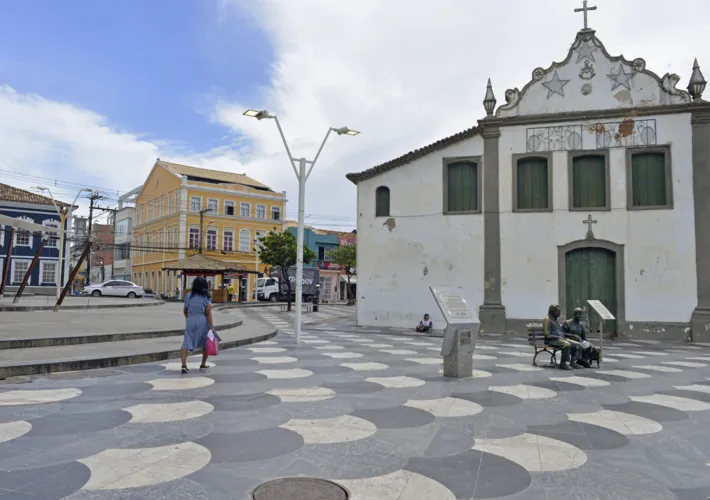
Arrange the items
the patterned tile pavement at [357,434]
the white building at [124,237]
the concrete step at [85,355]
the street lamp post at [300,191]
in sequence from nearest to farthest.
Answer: the patterned tile pavement at [357,434] < the concrete step at [85,355] < the street lamp post at [300,191] < the white building at [124,237]

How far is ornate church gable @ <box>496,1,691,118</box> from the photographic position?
688 inches

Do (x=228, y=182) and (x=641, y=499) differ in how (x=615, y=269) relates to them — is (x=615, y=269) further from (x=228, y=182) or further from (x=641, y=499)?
(x=228, y=182)

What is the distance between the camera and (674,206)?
1706cm

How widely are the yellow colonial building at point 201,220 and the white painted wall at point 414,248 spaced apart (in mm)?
29151

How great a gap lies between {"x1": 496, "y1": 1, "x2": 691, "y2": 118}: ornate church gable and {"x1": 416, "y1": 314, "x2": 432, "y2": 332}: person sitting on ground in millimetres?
7950

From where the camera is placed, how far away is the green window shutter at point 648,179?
17359 mm

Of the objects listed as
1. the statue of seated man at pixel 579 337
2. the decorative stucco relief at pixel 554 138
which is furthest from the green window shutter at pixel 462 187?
the statue of seated man at pixel 579 337

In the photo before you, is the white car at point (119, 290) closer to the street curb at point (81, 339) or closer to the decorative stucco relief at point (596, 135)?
the street curb at point (81, 339)

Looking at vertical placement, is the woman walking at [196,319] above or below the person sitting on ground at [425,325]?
above

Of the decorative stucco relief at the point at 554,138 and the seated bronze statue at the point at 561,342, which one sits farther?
the decorative stucco relief at the point at 554,138

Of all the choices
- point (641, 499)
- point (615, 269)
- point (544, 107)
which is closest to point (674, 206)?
point (615, 269)

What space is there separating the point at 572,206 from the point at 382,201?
277 inches

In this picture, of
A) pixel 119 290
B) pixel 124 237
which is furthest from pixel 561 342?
pixel 124 237

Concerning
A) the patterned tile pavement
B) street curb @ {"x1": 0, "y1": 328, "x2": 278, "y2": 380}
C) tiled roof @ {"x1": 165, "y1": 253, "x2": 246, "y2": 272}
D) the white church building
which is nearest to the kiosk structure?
the patterned tile pavement
